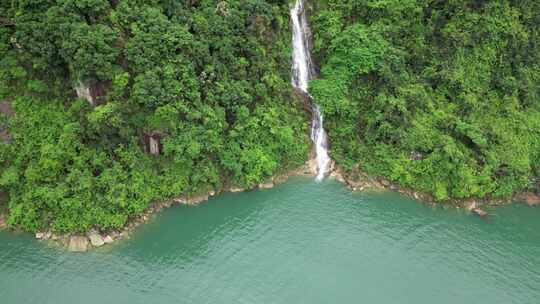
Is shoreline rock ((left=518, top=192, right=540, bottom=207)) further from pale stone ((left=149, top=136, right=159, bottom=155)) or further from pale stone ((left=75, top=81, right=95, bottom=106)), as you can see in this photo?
pale stone ((left=75, top=81, right=95, bottom=106))

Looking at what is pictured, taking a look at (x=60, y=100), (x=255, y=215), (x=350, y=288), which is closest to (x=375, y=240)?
(x=350, y=288)

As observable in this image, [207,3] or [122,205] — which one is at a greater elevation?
[207,3]

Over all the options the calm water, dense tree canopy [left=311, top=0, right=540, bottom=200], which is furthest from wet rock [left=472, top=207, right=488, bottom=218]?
dense tree canopy [left=311, top=0, right=540, bottom=200]

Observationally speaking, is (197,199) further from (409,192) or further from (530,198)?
(530,198)

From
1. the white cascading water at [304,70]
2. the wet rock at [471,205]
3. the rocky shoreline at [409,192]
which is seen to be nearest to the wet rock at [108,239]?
the white cascading water at [304,70]

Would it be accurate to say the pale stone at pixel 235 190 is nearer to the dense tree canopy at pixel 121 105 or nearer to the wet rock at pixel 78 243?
the dense tree canopy at pixel 121 105

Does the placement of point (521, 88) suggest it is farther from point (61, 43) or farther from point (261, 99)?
point (61, 43)

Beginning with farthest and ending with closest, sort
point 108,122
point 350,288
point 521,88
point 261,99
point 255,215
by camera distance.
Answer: point 521,88 → point 261,99 → point 255,215 → point 108,122 → point 350,288
